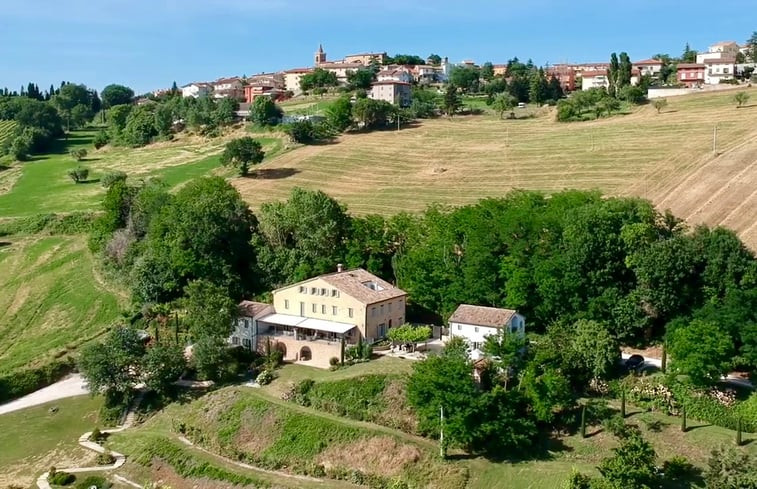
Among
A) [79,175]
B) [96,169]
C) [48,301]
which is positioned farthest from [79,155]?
[48,301]

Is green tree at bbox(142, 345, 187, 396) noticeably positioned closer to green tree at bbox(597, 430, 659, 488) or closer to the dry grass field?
green tree at bbox(597, 430, 659, 488)

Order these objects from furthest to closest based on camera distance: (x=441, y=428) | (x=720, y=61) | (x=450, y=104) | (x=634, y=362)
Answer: (x=720, y=61), (x=450, y=104), (x=634, y=362), (x=441, y=428)

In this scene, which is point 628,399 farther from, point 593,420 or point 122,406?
point 122,406

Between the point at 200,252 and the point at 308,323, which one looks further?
the point at 200,252

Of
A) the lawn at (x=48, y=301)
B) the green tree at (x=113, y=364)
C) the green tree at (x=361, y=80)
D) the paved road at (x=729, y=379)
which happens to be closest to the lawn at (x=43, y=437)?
the green tree at (x=113, y=364)

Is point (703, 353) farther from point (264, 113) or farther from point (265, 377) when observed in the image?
point (264, 113)

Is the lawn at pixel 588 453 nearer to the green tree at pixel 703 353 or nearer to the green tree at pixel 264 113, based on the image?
the green tree at pixel 703 353
